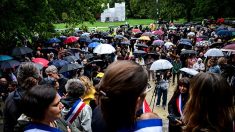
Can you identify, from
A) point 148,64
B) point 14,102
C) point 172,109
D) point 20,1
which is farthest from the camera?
point 148,64

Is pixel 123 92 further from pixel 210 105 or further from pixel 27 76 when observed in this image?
pixel 27 76

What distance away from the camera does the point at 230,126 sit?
2455 millimetres

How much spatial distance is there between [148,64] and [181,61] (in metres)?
1.84

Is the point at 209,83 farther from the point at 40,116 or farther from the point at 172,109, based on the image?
the point at 172,109

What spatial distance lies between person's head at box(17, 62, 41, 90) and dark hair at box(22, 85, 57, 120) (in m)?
1.04

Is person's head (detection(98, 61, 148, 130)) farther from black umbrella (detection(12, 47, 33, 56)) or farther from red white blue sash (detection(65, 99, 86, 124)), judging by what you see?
black umbrella (detection(12, 47, 33, 56))

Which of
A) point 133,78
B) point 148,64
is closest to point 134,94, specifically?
point 133,78

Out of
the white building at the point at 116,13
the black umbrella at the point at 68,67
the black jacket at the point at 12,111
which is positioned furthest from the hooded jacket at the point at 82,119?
the white building at the point at 116,13

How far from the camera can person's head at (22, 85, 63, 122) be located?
131 inches

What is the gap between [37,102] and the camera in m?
3.38

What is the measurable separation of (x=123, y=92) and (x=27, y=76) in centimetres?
280

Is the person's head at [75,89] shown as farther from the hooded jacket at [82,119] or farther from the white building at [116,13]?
the white building at [116,13]

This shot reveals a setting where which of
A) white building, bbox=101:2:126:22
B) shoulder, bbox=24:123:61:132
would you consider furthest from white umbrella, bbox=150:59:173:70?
white building, bbox=101:2:126:22

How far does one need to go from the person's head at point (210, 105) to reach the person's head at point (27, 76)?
7.94 ft
